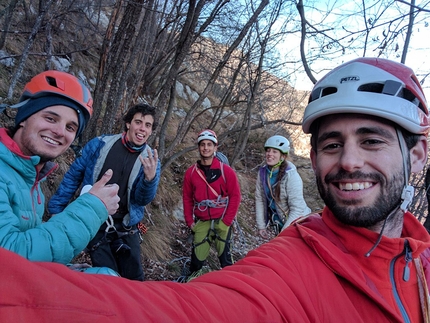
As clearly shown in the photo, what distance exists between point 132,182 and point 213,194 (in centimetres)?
187

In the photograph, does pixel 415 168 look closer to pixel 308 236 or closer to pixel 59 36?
pixel 308 236

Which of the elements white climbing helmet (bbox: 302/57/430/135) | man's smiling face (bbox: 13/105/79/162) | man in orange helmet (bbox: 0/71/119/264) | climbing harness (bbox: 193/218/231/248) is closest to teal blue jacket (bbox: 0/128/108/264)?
man in orange helmet (bbox: 0/71/119/264)

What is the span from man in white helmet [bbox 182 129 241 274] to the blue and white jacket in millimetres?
1611

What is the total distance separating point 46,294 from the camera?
60cm

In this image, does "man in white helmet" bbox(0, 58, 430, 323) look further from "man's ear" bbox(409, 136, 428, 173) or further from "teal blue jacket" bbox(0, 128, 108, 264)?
"teal blue jacket" bbox(0, 128, 108, 264)

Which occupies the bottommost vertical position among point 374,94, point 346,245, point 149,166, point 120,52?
point 346,245

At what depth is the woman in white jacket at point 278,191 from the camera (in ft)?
14.5

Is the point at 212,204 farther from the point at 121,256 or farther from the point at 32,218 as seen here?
the point at 32,218

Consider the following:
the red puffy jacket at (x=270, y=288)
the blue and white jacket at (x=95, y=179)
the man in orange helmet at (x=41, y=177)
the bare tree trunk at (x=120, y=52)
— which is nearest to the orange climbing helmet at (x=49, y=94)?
the man in orange helmet at (x=41, y=177)

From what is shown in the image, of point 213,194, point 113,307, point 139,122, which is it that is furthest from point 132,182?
point 113,307

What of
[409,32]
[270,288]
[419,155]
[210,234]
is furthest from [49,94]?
[409,32]

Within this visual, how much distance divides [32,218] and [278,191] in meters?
3.69

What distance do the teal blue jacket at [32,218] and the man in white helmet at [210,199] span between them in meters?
3.05

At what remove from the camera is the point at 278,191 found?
4.62 metres
